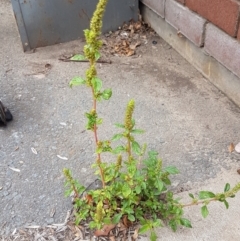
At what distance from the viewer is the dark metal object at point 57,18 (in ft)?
11.4

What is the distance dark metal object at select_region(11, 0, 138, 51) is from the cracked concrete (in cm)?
12

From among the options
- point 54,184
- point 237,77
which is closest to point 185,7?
point 237,77

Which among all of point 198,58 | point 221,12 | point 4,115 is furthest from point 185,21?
point 4,115

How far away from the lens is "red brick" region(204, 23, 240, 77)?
8.70 feet

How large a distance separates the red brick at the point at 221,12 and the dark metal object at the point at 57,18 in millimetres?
1080

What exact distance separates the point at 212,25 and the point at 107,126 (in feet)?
3.91

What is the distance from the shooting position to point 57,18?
3.62 meters

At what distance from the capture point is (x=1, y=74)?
3307 mm

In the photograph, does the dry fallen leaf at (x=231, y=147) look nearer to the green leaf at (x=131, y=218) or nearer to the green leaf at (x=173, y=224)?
the green leaf at (x=173, y=224)

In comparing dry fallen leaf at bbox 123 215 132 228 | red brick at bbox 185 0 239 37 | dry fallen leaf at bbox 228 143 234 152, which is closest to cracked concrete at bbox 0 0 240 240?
dry fallen leaf at bbox 228 143 234 152

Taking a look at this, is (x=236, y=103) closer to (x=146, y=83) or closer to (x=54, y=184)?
(x=146, y=83)

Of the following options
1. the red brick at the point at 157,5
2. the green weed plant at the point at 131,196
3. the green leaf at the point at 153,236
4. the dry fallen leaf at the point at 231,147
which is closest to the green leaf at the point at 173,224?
the green weed plant at the point at 131,196

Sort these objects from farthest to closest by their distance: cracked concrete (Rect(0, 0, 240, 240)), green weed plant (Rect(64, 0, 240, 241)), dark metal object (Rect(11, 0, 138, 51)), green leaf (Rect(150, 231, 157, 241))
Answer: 1. dark metal object (Rect(11, 0, 138, 51))
2. cracked concrete (Rect(0, 0, 240, 240))
3. green leaf (Rect(150, 231, 157, 241))
4. green weed plant (Rect(64, 0, 240, 241))

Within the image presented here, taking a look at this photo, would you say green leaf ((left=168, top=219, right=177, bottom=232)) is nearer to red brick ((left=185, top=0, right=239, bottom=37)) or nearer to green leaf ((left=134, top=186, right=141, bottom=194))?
green leaf ((left=134, top=186, right=141, bottom=194))
